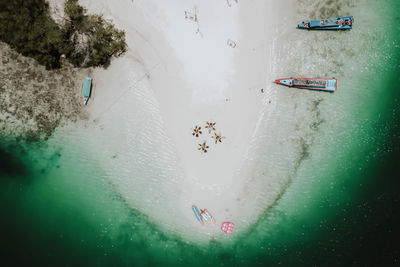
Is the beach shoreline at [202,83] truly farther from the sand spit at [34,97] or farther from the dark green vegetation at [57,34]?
the sand spit at [34,97]

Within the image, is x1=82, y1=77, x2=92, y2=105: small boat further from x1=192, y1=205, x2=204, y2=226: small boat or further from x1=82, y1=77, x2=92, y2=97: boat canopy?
x1=192, y1=205, x2=204, y2=226: small boat

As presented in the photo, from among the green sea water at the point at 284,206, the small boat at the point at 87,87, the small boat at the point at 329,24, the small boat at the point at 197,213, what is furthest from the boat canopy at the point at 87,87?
the small boat at the point at 329,24

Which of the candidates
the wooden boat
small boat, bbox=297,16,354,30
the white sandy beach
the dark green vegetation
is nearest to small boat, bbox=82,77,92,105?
the white sandy beach

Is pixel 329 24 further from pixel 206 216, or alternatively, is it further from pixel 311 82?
pixel 206 216

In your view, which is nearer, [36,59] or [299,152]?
[36,59]

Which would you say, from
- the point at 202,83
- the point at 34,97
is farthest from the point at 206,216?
the point at 34,97

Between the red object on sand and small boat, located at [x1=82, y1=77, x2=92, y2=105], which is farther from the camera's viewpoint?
the red object on sand

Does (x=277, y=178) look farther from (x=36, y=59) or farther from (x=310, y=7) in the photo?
(x=36, y=59)

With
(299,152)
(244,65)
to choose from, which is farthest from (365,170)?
(244,65)
